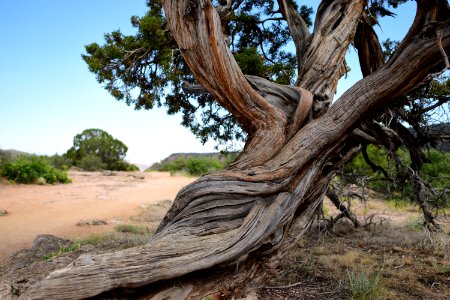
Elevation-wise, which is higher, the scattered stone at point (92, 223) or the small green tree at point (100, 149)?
the small green tree at point (100, 149)

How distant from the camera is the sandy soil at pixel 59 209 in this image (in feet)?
25.8

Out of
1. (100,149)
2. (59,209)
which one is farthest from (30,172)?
(100,149)

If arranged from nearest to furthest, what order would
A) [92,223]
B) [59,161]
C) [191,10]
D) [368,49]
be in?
[191,10] → [368,49] → [92,223] → [59,161]

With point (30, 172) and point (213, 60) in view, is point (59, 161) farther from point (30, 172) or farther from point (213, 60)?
point (213, 60)

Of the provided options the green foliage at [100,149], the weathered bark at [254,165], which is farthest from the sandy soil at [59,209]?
the green foliage at [100,149]

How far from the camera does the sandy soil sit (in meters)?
7.88

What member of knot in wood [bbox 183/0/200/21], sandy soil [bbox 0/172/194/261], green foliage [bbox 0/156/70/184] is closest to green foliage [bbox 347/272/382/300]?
knot in wood [bbox 183/0/200/21]

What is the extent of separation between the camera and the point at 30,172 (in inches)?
598

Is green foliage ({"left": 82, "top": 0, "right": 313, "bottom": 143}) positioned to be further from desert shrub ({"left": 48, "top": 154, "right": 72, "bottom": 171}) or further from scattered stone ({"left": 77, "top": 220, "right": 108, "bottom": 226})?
desert shrub ({"left": 48, "top": 154, "right": 72, "bottom": 171})

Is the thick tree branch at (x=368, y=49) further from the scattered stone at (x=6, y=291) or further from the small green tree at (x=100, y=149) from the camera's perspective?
the small green tree at (x=100, y=149)

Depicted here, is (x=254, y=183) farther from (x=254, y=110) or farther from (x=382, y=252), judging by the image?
(x=382, y=252)

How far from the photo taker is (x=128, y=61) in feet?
20.8

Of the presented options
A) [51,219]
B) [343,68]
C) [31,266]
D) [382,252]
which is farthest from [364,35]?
[51,219]

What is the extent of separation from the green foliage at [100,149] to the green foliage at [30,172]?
1451 centimetres
